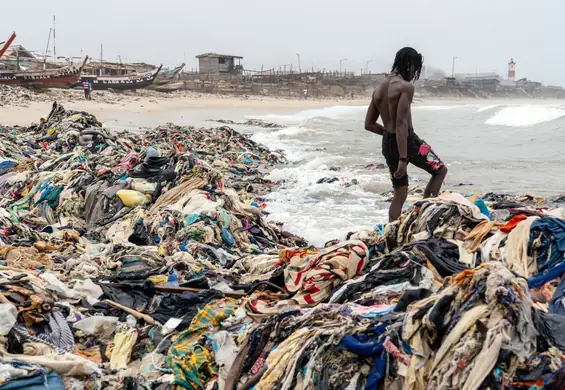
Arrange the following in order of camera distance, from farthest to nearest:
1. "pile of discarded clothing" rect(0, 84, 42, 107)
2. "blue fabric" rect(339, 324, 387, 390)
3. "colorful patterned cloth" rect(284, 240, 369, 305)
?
"pile of discarded clothing" rect(0, 84, 42, 107)
"colorful patterned cloth" rect(284, 240, 369, 305)
"blue fabric" rect(339, 324, 387, 390)

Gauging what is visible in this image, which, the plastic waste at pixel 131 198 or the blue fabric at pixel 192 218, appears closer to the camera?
the blue fabric at pixel 192 218

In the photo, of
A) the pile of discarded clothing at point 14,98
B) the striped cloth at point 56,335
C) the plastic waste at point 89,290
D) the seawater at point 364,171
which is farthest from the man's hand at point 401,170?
the pile of discarded clothing at point 14,98

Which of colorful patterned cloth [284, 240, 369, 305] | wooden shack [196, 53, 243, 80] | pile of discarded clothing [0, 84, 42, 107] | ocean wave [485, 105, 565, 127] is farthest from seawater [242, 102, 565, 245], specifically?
wooden shack [196, 53, 243, 80]

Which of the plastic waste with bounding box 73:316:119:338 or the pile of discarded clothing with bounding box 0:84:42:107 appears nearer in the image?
the plastic waste with bounding box 73:316:119:338

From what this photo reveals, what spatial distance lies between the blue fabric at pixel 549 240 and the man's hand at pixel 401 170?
1.67 metres

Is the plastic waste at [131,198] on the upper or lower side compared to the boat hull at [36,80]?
lower

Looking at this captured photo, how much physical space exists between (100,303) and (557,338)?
310 centimetres

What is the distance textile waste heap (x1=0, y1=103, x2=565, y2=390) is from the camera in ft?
7.04

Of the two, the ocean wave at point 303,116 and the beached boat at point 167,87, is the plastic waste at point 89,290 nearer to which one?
the ocean wave at point 303,116

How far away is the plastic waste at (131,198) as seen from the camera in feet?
21.7

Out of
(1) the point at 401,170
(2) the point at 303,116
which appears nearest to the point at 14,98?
(2) the point at 303,116

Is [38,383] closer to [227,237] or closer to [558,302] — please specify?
[558,302]

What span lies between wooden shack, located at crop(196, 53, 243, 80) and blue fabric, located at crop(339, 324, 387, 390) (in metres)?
60.1

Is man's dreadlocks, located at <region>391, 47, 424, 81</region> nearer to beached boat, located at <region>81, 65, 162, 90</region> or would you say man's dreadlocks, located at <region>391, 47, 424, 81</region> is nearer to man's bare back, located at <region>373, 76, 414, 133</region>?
man's bare back, located at <region>373, 76, 414, 133</region>
